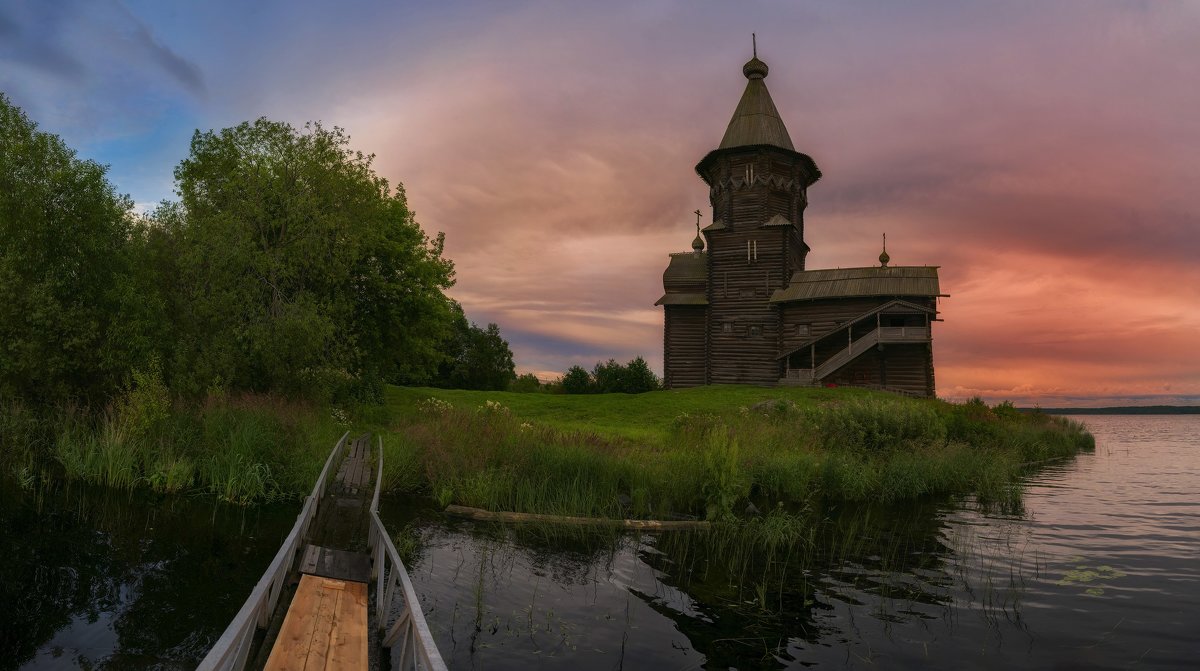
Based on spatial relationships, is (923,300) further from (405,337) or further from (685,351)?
(405,337)

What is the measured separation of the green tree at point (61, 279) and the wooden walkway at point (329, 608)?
15498 millimetres

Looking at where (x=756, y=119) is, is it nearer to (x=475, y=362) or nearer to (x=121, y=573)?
(x=475, y=362)

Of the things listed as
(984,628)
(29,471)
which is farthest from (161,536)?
(984,628)

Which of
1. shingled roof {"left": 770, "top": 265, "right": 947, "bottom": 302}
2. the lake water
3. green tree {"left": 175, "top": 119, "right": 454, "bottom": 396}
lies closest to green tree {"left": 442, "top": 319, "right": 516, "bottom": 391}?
green tree {"left": 175, "top": 119, "right": 454, "bottom": 396}

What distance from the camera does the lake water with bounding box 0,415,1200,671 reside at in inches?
332

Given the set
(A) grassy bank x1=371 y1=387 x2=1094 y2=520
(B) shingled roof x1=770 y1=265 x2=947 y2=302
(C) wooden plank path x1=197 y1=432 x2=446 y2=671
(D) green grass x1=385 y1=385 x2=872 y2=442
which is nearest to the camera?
Answer: (C) wooden plank path x1=197 y1=432 x2=446 y2=671

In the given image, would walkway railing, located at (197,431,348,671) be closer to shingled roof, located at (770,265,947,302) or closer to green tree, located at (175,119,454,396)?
green tree, located at (175,119,454,396)

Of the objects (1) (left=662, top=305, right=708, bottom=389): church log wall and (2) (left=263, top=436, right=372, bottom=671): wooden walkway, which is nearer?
(2) (left=263, top=436, right=372, bottom=671): wooden walkway

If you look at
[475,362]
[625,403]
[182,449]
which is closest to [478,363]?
[475,362]

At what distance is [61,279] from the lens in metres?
25.0

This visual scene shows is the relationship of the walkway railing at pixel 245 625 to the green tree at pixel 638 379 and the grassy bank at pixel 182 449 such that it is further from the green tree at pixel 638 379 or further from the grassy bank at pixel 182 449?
the green tree at pixel 638 379

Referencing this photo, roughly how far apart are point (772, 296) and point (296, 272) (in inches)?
1287

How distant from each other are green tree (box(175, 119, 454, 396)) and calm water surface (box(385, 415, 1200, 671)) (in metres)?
12.9

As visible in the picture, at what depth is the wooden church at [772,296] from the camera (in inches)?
1785
